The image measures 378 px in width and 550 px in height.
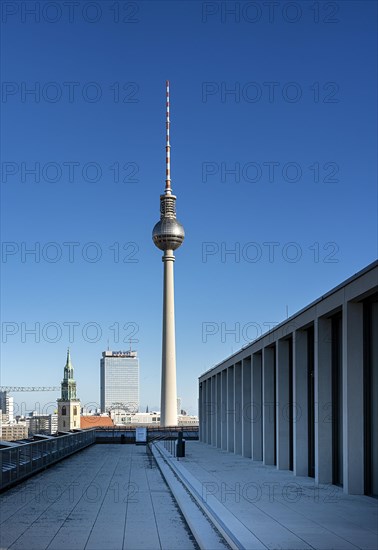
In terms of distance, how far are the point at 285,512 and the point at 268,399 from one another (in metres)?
14.6

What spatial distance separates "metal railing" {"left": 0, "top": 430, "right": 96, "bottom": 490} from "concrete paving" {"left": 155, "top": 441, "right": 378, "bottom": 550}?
13.6 feet

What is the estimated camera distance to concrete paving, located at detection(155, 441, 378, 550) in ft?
35.2

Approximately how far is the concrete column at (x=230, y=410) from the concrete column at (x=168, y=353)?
77733 millimetres

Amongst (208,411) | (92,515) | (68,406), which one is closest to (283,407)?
(92,515)

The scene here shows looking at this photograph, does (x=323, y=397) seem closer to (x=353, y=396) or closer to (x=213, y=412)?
(x=353, y=396)

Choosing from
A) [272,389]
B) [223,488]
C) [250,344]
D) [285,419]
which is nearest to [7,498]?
[223,488]

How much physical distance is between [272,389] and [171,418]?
94042mm

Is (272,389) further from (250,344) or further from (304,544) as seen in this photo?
(304,544)

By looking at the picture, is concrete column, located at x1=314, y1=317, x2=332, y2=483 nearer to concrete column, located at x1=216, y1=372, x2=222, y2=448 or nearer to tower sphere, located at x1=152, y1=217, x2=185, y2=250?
concrete column, located at x1=216, y1=372, x2=222, y2=448

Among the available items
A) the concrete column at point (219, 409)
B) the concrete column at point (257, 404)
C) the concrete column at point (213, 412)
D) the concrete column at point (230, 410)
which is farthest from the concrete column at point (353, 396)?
the concrete column at point (213, 412)

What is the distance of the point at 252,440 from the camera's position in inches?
1241

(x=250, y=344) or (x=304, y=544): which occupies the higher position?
(x=250, y=344)

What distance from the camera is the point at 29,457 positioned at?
20.5 meters

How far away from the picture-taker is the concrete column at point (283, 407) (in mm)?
25172
